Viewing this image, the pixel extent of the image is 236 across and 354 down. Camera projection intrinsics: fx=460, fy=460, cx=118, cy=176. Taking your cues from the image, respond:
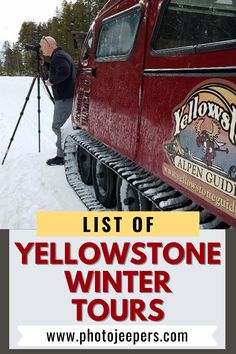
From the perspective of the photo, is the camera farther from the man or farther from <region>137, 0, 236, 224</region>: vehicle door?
<region>137, 0, 236, 224</region>: vehicle door

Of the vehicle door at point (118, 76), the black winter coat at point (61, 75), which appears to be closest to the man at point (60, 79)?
the black winter coat at point (61, 75)

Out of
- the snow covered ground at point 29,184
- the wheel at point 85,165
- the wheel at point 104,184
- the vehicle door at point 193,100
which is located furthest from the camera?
the wheel at point 85,165

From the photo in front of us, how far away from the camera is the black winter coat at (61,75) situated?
277 inches

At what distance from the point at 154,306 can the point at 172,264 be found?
245 millimetres

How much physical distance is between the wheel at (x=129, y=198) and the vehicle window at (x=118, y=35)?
1.26 metres

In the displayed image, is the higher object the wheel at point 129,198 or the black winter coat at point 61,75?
the black winter coat at point 61,75

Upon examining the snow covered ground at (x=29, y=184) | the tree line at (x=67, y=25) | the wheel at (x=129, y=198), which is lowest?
the snow covered ground at (x=29, y=184)

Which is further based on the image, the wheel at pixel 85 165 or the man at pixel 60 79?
the man at pixel 60 79

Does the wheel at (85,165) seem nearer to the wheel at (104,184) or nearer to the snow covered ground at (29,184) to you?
the snow covered ground at (29,184)

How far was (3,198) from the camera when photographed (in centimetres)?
597

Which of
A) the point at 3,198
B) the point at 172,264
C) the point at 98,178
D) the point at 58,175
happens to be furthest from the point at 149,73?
the point at 58,175

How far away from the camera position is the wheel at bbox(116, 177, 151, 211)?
4.00 meters

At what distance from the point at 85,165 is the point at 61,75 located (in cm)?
152

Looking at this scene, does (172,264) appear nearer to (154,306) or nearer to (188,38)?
(154,306)
